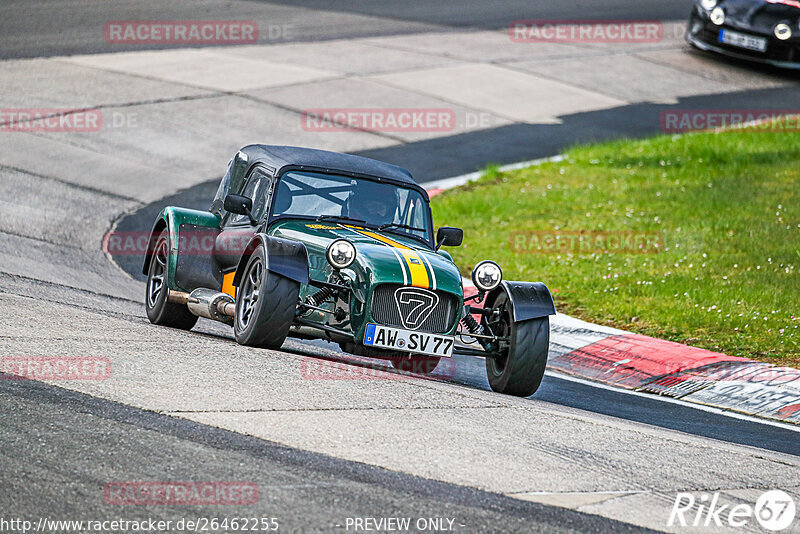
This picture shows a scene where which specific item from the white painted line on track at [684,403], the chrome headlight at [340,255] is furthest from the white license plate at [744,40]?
the chrome headlight at [340,255]

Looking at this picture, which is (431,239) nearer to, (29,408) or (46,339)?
(46,339)

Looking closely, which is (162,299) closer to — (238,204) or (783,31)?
(238,204)

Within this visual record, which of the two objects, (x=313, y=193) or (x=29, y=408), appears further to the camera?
(x=313, y=193)

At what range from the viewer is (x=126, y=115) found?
18.7 metres

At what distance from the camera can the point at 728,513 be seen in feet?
19.0

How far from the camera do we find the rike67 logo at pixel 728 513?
18.3 feet

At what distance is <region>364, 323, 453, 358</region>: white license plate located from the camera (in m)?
8.27

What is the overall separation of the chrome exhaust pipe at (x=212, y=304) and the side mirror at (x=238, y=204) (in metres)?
0.70

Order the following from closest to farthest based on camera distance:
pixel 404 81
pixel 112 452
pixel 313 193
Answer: pixel 112 452 → pixel 313 193 → pixel 404 81

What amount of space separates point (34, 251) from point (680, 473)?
8.39m

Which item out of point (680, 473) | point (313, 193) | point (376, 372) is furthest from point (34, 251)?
point (680, 473)

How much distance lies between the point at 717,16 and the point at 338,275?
16.4m

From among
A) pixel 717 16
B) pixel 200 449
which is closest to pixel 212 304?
pixel 200 449

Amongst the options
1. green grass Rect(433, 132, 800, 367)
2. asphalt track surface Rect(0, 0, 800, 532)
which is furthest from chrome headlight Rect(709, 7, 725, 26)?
asphalt track surface Rect(0, 0, 800, 532)
